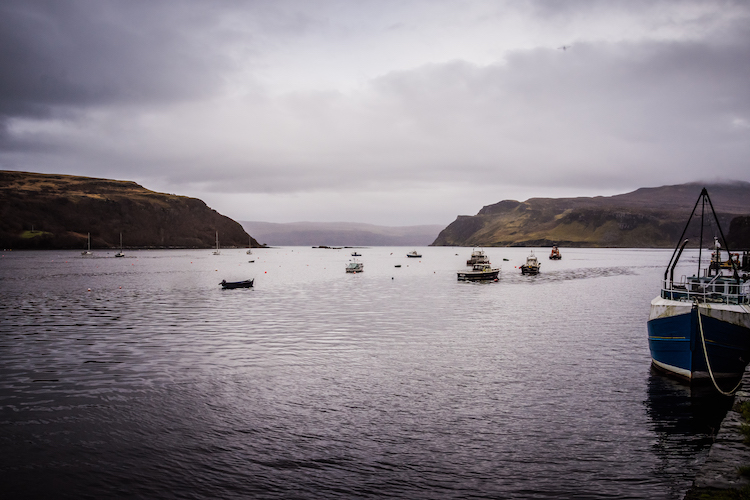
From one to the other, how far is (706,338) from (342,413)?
1748cm

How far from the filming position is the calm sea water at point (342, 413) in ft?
48.2

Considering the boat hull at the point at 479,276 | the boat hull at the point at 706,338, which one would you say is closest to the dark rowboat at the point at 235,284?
the boat hull at the point at 479,276

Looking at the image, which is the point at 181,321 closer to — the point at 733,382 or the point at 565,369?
the point at 565,369

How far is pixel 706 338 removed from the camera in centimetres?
2361

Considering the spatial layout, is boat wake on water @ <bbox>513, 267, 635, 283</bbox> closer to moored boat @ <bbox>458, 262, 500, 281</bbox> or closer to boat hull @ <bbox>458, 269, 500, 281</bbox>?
boat hull @ <bbox>458, 269, 500, 281</bbox>

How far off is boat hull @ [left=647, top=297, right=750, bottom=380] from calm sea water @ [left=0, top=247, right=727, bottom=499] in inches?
55.0

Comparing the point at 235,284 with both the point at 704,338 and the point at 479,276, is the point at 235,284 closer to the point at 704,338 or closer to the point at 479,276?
the point at 479,276

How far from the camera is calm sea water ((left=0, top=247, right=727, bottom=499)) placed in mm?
14688

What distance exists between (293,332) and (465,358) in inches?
615

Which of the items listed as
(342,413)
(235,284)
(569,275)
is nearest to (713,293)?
(342,413)

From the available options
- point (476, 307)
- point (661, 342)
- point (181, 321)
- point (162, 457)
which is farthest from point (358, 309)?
point (162, 457)

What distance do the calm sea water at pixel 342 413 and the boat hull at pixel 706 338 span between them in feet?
4.59

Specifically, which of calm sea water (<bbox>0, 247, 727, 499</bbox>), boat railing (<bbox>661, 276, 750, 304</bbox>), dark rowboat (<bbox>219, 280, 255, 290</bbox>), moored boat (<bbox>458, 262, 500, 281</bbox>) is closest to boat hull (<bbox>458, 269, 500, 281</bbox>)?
moored boat (<bbox>458, 262, 500, 281</bbox>)

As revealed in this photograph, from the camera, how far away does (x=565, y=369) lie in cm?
2803
